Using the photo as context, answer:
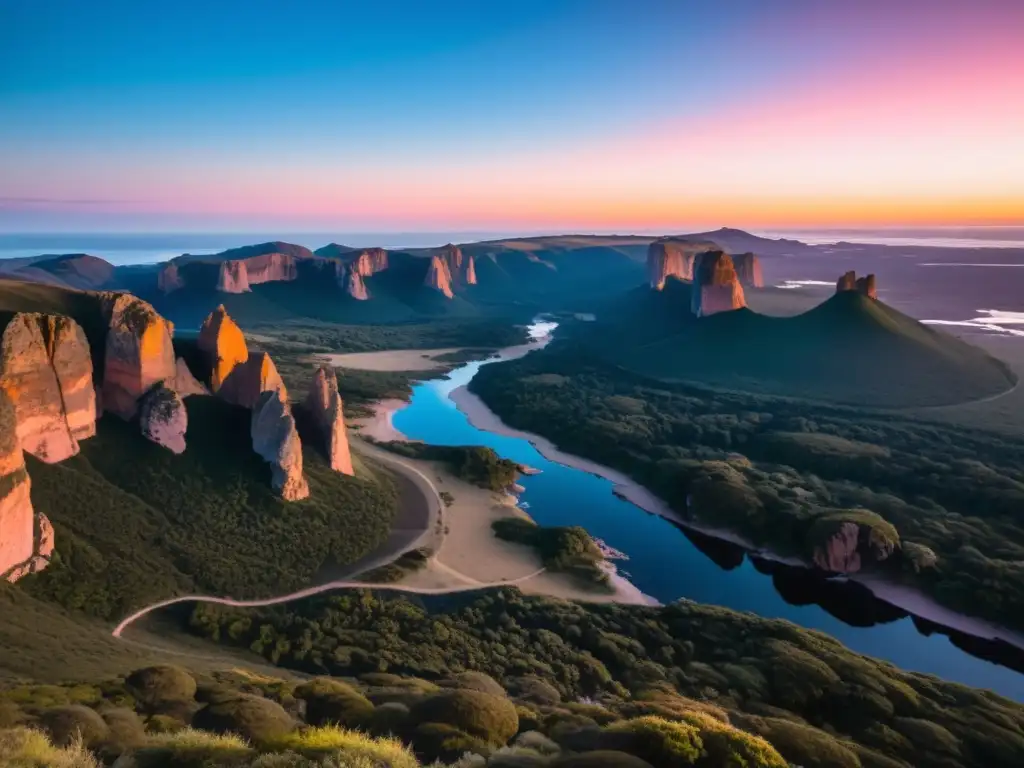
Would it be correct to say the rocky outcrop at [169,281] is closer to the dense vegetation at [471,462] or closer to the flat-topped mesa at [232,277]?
the flat-topped mesa at [232,277]

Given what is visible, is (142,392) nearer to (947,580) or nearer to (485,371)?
(947,580)

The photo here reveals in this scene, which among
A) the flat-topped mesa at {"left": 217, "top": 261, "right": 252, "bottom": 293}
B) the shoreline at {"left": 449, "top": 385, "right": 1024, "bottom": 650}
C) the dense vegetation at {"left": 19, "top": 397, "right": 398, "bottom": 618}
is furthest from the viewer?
the flat-topped mesa at {"left": 217, "top": 261, "right": 252, "bottom": 293}

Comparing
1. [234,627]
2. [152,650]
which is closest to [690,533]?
[234,627]

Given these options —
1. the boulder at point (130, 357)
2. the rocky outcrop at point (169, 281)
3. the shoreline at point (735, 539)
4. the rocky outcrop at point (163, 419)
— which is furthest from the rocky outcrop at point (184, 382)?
the rocky outcrop at point (169, 281)

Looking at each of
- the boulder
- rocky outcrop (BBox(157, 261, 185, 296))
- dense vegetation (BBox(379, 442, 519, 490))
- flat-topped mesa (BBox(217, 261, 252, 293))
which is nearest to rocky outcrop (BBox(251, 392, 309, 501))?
the boulder

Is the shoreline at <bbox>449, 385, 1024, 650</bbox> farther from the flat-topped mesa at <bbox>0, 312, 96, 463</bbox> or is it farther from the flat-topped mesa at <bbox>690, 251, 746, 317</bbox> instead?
the flat-topped mesa at <bbox>690, 251, 746, 317</bbox>

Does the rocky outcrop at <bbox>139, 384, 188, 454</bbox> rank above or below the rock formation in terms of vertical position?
below

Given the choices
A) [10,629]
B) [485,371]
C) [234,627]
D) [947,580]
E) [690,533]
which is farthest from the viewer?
[485,371]
